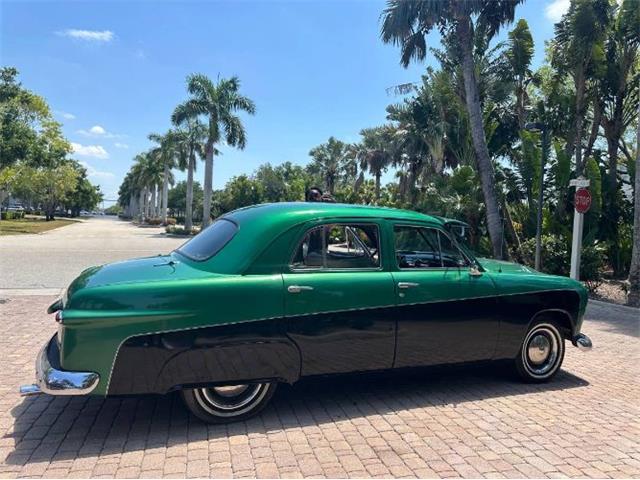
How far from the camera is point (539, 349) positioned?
4930mm

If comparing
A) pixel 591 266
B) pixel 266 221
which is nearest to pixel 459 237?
pixel 266 221

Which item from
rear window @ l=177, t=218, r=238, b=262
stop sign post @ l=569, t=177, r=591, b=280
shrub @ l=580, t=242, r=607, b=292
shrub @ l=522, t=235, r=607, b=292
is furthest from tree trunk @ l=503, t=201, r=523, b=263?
rear window @ l=177, t=218, r=238, b=262

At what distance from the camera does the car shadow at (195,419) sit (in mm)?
3464

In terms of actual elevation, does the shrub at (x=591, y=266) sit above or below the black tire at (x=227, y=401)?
above

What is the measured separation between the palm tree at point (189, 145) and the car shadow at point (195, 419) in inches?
1324

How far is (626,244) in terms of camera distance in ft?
48.6

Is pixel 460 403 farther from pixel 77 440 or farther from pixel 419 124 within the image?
pixel 419 124

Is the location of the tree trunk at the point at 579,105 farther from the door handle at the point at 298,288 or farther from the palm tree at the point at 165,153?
the palm tree at the point at 165,153

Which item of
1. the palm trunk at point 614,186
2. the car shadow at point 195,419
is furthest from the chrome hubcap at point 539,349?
the palm trunk at point 614,186

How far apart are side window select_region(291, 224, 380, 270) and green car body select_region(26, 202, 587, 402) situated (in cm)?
3

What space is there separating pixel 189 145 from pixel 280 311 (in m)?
39.4

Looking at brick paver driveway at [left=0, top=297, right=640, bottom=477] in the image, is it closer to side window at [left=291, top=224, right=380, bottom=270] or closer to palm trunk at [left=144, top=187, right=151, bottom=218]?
side window at [left=291, top=224, right=380, bottom=270]

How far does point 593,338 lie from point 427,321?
4.56m

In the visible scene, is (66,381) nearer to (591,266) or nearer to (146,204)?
(591,266)
